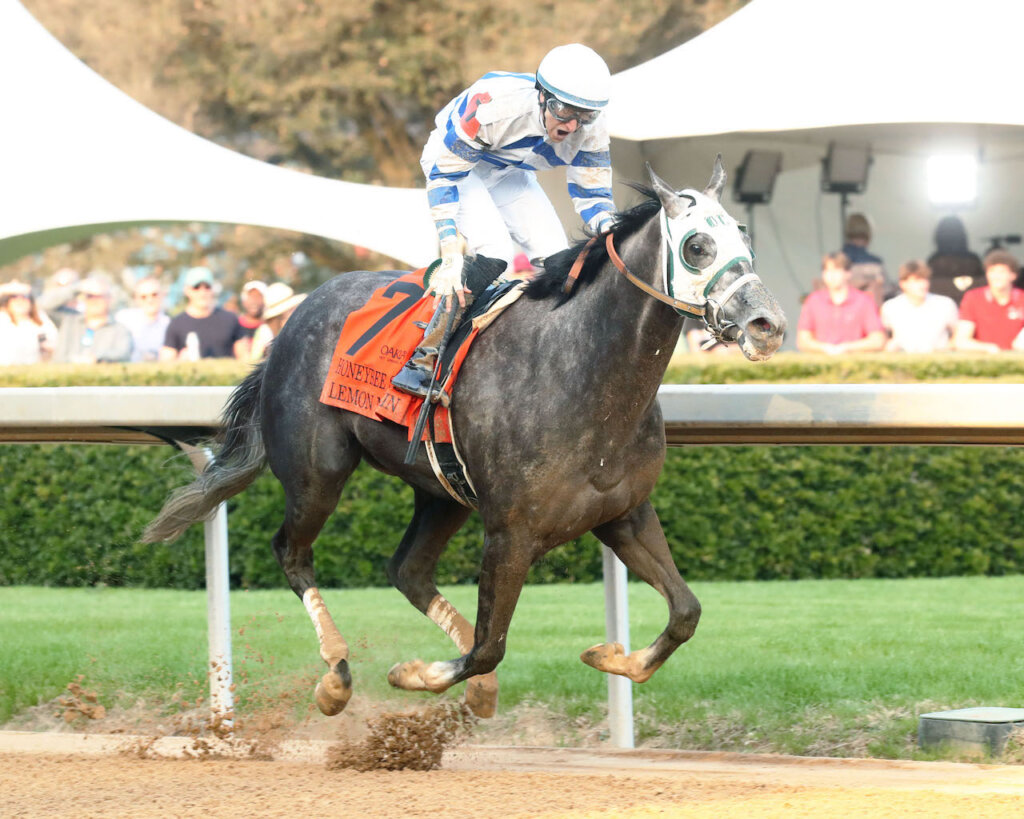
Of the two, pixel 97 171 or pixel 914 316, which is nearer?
pixel 914 316

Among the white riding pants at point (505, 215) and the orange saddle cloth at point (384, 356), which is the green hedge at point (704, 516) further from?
the orange saddle cloth at point (384, 356)

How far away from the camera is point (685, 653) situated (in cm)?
723

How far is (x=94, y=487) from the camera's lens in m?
10.0

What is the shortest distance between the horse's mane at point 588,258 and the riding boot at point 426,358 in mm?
321

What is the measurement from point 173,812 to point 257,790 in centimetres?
40

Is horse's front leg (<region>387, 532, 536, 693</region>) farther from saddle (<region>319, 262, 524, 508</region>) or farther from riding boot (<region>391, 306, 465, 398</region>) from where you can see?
riding boot (<region>391, 306, 465, 398</region>)

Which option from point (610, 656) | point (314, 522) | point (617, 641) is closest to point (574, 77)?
point (610, 656)

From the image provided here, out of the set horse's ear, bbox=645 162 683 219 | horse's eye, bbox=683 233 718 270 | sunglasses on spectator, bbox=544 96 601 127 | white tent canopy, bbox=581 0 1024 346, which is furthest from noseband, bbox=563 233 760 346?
white tent canopy, bbox=581 0 1024 346

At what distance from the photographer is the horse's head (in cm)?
442

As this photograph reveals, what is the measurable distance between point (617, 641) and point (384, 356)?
1.48 m

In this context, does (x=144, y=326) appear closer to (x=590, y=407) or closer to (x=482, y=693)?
(x=482, y=693)

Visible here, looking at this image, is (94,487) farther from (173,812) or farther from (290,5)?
(290,5)

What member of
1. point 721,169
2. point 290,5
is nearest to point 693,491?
point 721,169

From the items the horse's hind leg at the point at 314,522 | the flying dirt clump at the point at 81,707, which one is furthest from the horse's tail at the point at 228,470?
the flying dirt clump at the point at 81,707
